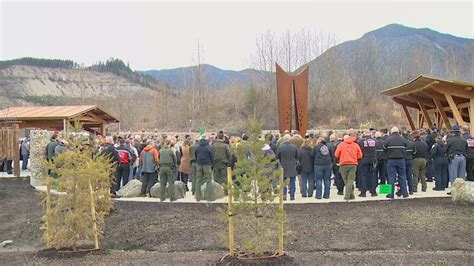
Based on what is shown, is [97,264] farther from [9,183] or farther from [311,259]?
[9,183]

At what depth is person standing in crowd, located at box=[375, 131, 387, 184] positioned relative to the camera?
13047 mm

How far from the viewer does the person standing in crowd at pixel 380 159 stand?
1305 centimetres

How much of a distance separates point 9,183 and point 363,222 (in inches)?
556

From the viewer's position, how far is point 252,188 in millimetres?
6660

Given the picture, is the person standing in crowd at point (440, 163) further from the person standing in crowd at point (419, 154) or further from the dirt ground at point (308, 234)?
the dirt ground at point (308, 234)

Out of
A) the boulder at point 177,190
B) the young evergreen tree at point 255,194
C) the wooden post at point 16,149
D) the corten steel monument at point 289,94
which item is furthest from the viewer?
the corten steel monument at point 289,94

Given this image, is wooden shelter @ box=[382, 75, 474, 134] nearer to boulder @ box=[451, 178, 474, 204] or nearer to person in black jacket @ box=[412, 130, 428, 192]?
person in black jacket @ box=[412, 130, 428, 192]

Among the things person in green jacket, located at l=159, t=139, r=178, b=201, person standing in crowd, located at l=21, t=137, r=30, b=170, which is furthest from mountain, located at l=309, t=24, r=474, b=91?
person in green jacket, located at l=159, t=139, r=178, b=201

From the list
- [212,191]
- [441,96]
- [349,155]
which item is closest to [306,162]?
[349,155]

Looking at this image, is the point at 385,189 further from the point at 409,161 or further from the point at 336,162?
the point at 336,162

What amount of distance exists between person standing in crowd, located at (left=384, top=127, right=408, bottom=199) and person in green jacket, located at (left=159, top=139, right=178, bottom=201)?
17.8 ft

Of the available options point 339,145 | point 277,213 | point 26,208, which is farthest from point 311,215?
point 26,208

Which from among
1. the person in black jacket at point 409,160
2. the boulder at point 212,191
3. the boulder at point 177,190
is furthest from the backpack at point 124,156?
the person in black jacket at point 409,160

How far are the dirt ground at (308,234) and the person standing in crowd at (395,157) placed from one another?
0.62 meters
